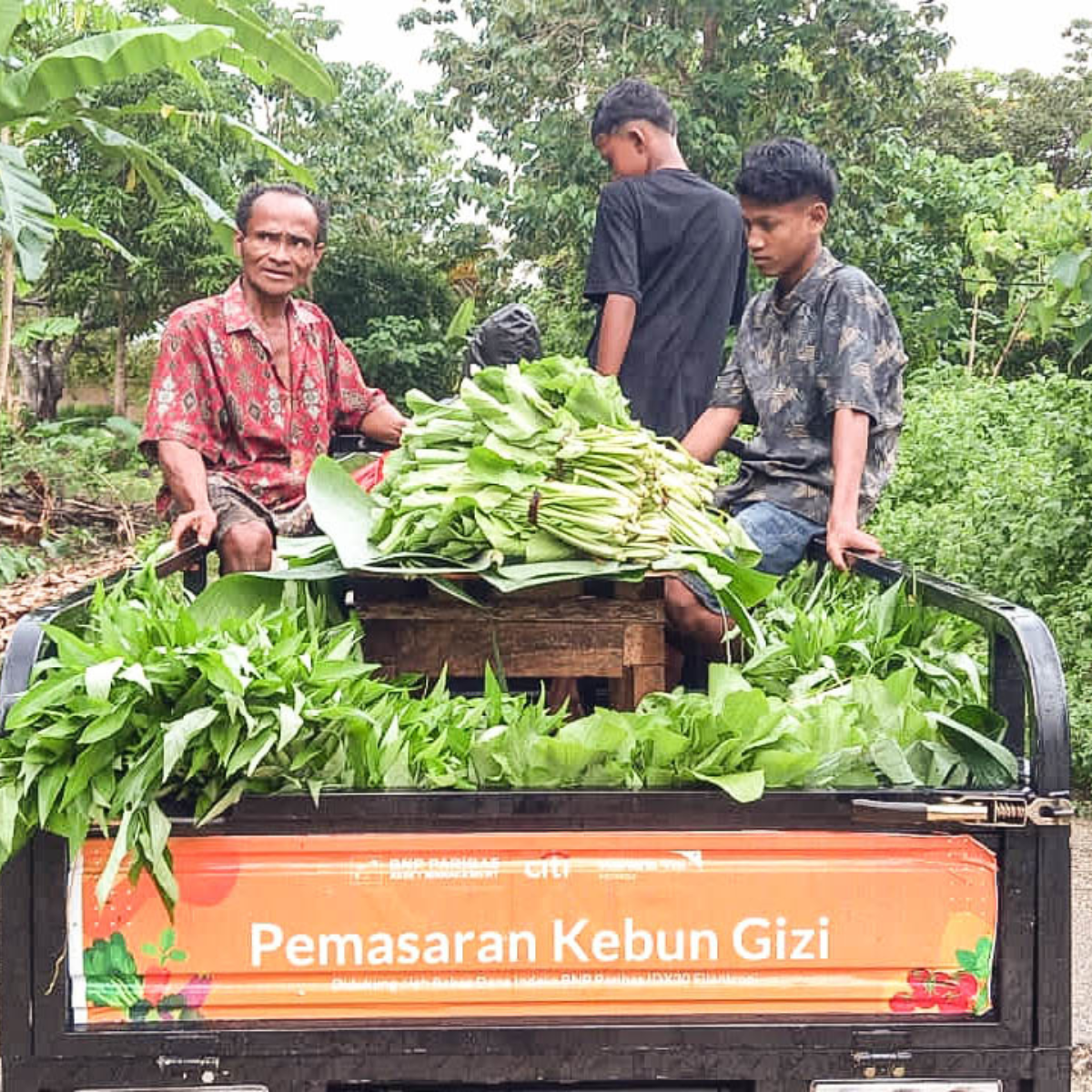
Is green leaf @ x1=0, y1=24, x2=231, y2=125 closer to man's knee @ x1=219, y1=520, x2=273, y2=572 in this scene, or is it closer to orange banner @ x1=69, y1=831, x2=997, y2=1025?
man's knee @ x1=219, y1=520, x2=273, y2=572

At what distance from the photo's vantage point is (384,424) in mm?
4270

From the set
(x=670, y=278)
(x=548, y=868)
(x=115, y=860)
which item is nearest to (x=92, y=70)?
(x=670, y=278)

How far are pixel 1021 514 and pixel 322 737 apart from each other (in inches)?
223

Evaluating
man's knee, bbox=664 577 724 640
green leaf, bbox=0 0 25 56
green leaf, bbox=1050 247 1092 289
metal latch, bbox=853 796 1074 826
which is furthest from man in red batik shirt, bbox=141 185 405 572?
green leaf, bbox=0 0 25 56

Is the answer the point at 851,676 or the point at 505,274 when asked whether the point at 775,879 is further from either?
the point at 505,274

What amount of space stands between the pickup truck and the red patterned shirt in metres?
1.94

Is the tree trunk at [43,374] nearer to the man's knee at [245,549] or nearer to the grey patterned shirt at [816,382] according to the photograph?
the man's knee at [245,549]

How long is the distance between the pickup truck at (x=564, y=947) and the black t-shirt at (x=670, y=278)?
2536mm

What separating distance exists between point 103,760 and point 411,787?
43cm

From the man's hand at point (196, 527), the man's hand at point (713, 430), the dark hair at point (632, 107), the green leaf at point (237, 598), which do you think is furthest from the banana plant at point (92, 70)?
the green leaf at point (237, 598)

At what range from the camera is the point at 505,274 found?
15008mm

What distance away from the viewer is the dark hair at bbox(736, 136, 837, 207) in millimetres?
3471

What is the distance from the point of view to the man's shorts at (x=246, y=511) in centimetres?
371

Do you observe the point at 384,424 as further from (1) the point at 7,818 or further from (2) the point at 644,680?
(1) the point at 7,818
